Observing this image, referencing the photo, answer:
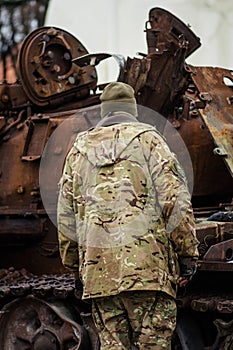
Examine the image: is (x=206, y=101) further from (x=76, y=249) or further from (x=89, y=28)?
(x=89, y=28)

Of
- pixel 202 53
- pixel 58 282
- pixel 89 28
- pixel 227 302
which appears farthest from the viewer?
pixel 89 28

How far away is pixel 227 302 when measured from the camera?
22.3ft

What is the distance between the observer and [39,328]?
27.2ft

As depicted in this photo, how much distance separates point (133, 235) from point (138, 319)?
47 centimetres

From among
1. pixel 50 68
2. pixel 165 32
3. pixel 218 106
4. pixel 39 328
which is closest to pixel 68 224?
pixel 39 328

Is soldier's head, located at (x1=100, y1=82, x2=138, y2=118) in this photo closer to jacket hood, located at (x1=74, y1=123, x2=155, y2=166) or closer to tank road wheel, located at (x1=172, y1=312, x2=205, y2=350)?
jacket hood, located at (x1=74, y1=123, x2=155, y2=166)

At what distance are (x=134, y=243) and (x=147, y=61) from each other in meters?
2.85

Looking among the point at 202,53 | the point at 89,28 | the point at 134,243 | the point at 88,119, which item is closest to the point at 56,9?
the point at 89,28

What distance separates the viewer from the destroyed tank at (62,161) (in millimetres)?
7318

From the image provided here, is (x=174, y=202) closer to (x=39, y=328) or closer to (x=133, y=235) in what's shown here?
(x=133, y=235)

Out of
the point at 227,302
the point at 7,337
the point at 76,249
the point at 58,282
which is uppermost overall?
the point at 76,249

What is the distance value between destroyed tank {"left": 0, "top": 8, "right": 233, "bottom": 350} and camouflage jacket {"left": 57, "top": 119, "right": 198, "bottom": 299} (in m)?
0.74

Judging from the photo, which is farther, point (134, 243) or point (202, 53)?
point (202, 53)

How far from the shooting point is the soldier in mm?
6051
